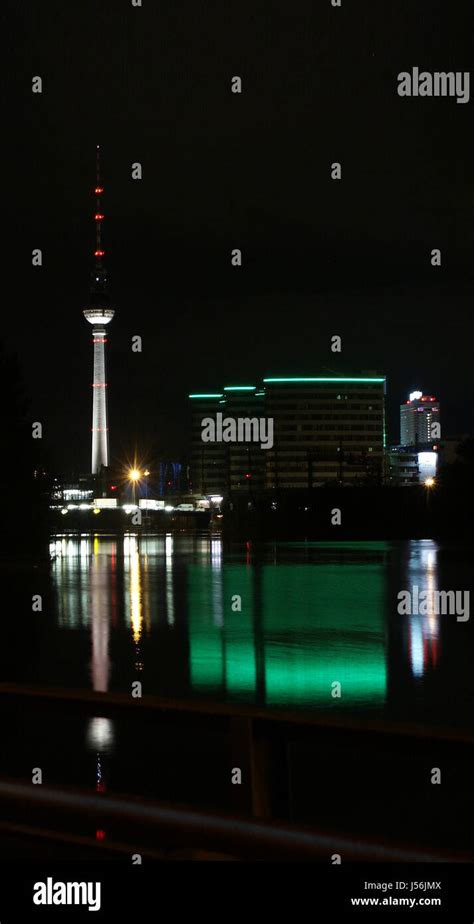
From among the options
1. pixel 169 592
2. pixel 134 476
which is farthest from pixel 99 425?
pixel 169 592

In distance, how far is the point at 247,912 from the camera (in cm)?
548

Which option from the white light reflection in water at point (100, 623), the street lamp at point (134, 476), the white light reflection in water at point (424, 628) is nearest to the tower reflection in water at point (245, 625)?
the white light reflection in water at point (100, 623)

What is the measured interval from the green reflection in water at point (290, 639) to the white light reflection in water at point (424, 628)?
1.73 ft

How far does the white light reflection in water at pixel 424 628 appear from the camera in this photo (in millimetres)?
18281

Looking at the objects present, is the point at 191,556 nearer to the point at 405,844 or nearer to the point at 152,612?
→ the point at 152,612

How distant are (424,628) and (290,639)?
3997mm

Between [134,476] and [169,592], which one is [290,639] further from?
[134,476]

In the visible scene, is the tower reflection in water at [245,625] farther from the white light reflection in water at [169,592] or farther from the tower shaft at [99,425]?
the tower shaft at [99,425]

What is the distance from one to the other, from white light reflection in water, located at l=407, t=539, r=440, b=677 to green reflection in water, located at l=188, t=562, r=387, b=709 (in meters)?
0.53

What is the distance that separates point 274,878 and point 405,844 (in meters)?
0.61

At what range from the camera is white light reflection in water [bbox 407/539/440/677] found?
18281 mm

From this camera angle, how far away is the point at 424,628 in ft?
79.4

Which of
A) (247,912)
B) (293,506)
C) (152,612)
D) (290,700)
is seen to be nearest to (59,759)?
(290,700)

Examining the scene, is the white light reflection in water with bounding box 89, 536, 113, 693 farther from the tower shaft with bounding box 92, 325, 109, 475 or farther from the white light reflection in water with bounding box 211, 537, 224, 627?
the tower shaft with bounding box 92, 325, 109, 475
